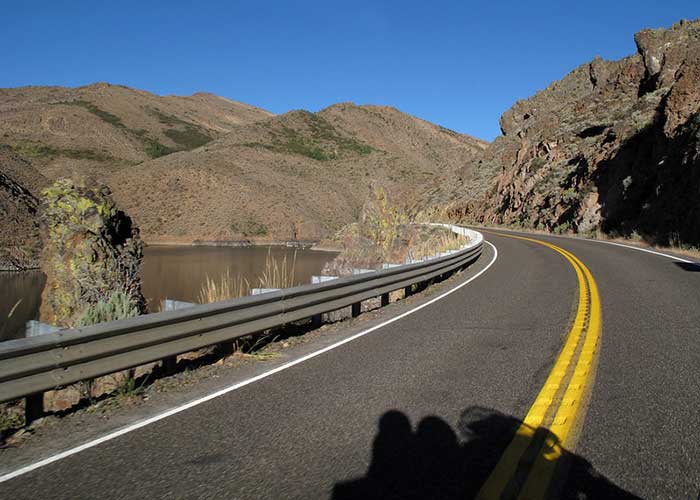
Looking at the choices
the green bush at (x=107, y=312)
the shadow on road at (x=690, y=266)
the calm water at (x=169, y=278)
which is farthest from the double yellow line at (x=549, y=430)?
the shadow on road at (x=690, y=266)

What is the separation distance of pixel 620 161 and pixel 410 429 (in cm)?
3253

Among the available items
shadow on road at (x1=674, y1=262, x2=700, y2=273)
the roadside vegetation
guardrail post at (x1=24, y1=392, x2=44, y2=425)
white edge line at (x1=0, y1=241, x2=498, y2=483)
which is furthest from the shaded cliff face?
guardrail post at (x1=24, y1=392, x2=44, y2=425)

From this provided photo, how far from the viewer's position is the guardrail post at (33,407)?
13.9 ft

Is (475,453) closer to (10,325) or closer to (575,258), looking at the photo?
(575,258)

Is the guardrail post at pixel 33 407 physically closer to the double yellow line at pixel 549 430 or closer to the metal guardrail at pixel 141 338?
the metal guardrail at pixel 141 338

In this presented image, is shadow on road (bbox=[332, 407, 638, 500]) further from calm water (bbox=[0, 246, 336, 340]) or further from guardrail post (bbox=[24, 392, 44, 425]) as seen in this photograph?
calm water (bbox=[0, 246, 336, 340])

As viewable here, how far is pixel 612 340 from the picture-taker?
6418 mm

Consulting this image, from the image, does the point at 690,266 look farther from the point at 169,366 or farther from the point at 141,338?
the point at 141,338

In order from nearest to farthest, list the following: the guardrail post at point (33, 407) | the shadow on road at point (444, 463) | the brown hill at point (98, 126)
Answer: the shadow on road at point (444, 463), the guardrail post at point (33, 407), the brown hill at point (98, 126)

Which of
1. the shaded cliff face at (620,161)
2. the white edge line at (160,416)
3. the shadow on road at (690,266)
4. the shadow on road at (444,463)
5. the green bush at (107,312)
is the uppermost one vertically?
the shaded cliff face at (620,161)

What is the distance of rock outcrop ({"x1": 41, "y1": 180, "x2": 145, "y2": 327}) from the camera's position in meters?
8.92

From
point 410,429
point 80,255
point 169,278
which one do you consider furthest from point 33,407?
point 169,278

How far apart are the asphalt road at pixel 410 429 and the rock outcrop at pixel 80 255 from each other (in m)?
4.86

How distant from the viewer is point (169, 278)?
93.1 feet
